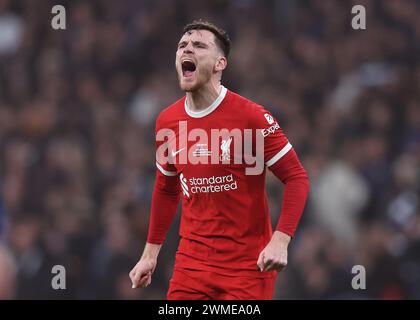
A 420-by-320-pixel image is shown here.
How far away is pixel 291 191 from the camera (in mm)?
5457

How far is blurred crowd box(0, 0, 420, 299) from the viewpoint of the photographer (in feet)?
29.5

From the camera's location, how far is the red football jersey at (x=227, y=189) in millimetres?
5520

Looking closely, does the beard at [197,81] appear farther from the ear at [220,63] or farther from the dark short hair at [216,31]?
the dark short hair at [216,31]

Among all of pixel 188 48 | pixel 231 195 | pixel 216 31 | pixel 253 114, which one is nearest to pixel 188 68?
pixel 188 48

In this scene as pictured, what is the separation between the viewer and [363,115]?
10.2 metres

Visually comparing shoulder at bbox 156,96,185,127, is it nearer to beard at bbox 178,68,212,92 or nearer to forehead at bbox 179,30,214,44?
beard at bbox 178,68,212,92

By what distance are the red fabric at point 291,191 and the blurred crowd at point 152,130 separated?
10.8ft

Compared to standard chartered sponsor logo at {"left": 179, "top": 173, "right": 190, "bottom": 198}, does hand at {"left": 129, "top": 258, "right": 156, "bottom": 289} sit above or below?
below

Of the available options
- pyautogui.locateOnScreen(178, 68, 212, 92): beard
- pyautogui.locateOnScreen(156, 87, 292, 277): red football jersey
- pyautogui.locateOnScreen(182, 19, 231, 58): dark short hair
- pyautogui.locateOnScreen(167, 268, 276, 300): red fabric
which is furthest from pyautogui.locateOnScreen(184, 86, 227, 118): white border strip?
pyautogui.locateOnScreen(167, 268, 276, 300): red fabric

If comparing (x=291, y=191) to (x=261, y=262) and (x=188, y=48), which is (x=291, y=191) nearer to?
(x=261, y=262)

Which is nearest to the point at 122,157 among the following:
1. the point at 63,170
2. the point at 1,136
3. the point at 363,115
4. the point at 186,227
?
the point at 63,170

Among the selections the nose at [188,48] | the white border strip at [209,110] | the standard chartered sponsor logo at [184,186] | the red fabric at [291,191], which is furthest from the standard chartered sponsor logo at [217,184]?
the nose at [188,48]

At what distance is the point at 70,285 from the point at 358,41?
14.0 feet

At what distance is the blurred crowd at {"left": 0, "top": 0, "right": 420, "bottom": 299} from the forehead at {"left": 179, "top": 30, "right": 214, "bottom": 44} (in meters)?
3.39
